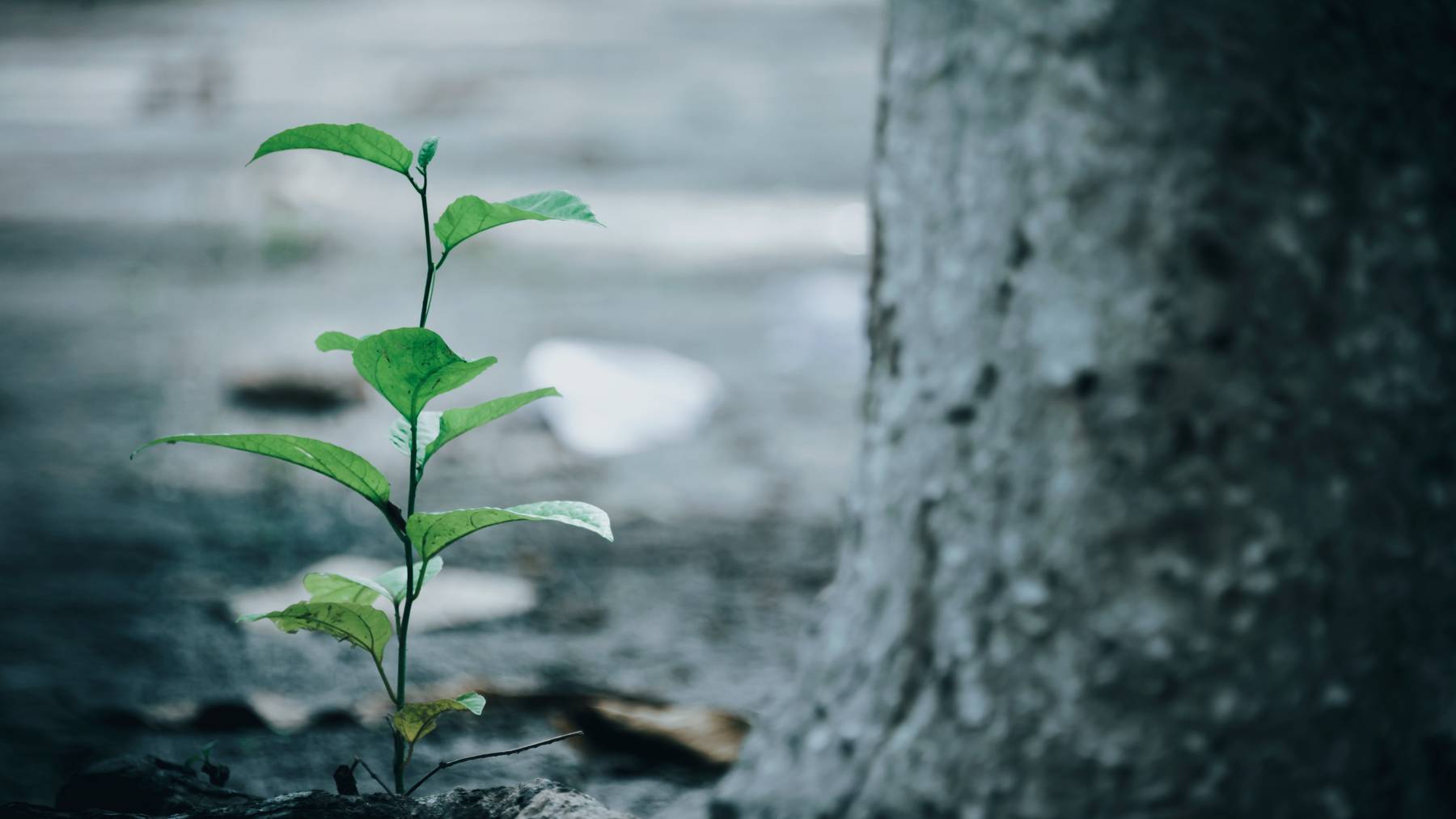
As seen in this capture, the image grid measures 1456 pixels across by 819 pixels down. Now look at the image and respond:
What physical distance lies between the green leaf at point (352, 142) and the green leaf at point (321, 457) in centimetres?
19

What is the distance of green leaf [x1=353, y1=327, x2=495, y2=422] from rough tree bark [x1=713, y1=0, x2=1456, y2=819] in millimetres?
355

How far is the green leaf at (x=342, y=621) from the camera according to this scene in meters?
0.84

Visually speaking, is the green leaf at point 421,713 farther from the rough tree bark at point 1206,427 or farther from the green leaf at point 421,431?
the rough tree bark at point 1206,427

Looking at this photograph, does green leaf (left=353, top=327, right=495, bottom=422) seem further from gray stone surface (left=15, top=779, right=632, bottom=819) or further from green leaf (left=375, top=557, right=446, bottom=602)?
gray stone surface (left=15, top=779, right=632, bottom=819)

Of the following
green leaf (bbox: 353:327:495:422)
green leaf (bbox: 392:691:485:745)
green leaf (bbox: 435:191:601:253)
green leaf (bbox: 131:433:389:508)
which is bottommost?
green leaf (bbox: 392:691:485:745)

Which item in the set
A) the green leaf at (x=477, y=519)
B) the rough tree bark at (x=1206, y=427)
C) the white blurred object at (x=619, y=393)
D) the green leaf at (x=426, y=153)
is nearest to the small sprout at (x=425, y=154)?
the green leaf at (x=426, y=153)

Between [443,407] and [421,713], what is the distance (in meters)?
1.54

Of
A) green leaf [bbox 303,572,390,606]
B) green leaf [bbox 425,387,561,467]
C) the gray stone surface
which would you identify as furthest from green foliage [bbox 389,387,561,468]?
the gray stone surface

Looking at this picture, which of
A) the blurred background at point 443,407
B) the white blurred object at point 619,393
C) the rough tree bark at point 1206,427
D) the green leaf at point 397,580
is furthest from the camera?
the white blurred object at point 619,393

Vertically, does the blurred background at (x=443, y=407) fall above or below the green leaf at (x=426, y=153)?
below

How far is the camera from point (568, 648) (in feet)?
5.08

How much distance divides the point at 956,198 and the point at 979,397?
0.13 m

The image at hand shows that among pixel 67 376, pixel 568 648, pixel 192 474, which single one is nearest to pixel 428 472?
pixel 192 474

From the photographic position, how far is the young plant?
77cm
